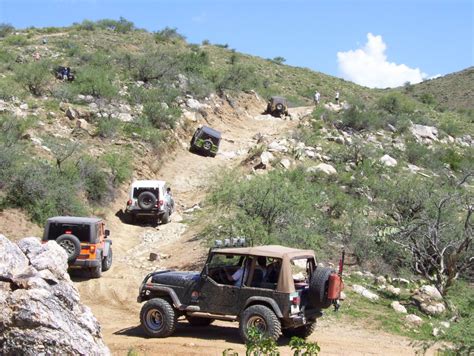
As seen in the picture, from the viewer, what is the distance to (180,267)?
15727 mm

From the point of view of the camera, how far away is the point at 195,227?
1920 centimetres

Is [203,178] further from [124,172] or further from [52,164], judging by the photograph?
[52,164]

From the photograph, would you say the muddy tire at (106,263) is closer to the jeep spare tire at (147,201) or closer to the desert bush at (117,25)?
the jeep spare tire at (147,201)

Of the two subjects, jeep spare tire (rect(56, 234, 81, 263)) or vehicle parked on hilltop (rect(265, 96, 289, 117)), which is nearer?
jeep spare tire (rect(56, 234, 81, 263))

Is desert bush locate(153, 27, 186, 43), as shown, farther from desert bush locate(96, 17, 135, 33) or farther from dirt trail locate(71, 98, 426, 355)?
dirt trail locate(71, 98, 426, 355)

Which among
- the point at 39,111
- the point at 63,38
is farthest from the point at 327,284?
the point at 63,38

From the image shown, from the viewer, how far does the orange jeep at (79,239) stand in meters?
14.3

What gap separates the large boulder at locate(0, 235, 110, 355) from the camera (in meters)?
6.07

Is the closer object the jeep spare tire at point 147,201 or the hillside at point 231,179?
the hillside at point 231,179

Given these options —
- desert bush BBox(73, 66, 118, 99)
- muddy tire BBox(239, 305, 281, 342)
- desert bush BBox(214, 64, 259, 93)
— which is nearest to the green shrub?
desert bush BBox(73, 66, 118, 99)

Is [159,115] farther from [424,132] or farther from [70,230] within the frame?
[424,132]

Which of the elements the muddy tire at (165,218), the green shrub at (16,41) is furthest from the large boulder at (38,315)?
the green shrub at (16,41)

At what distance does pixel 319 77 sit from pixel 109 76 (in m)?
37.7

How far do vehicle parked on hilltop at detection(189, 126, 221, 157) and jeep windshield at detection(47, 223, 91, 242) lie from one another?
14.6m
